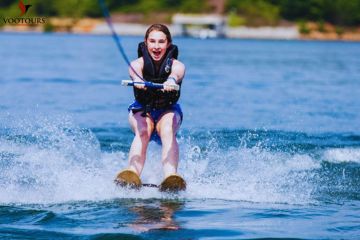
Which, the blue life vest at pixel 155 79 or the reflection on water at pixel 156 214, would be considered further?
the blue life vest at pixel 155 79

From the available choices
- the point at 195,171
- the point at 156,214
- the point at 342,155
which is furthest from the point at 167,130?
the point at 342,155

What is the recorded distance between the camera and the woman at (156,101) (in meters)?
9.93

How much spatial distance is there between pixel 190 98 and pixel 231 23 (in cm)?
11117

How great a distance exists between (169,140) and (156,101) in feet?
1.48

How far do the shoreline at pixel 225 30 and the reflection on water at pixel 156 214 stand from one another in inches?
4603

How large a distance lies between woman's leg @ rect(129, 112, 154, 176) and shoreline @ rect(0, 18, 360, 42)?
115996 mm

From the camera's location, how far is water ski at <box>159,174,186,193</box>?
31.1 ft

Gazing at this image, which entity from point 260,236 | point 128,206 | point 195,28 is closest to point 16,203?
point 128,206

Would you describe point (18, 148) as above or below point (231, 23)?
below

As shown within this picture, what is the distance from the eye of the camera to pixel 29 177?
10.8 metres

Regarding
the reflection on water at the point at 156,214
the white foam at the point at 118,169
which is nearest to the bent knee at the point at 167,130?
the white foam at the point at 118,169

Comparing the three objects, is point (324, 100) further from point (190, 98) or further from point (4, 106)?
point (4, 106)

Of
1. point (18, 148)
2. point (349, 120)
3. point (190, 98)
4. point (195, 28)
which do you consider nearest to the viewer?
point (18, 148)

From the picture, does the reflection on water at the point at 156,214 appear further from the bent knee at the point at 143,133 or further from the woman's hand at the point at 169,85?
the woman's hand at the point at 169,85
